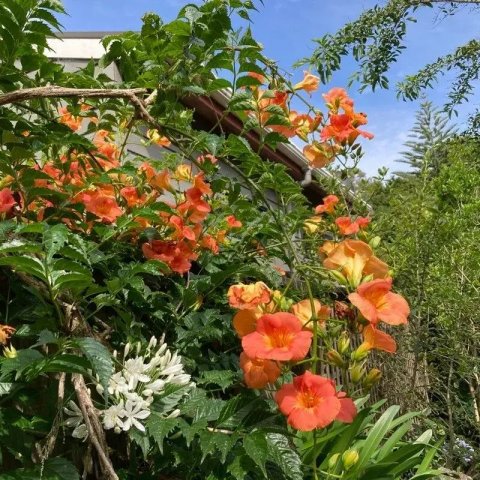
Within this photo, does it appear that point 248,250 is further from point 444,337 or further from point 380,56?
point 380,56

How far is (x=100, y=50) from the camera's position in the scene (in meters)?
5.13

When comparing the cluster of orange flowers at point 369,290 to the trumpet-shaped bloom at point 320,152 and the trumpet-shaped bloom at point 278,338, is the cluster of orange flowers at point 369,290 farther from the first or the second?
the trumpet-shaped bloom at point 320,152

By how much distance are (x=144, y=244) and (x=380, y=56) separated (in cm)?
707

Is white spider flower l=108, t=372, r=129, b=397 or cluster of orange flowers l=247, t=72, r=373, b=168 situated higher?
cluster of orange flowers l=247, t=72, r=373, b=168

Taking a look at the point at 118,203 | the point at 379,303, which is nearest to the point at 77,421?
the point at 379,303

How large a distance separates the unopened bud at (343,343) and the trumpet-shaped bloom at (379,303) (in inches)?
4.2

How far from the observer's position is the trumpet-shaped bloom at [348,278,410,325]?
1.55m

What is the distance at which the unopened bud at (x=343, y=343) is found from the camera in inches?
65.7

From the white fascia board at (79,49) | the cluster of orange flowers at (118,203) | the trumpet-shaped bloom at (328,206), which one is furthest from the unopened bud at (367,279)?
the white fascia board at (79,49)

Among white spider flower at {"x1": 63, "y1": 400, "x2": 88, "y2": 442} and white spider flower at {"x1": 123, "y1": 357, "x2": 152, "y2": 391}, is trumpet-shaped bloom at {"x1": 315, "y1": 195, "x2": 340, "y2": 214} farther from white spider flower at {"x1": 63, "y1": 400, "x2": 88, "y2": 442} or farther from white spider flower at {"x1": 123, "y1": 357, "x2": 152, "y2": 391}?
white spider flower at {"x1": 63, "y1": 400, "x2": 88, "y2": 442}

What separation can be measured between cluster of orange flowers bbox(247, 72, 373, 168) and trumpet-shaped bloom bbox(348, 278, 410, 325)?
0.88 metres

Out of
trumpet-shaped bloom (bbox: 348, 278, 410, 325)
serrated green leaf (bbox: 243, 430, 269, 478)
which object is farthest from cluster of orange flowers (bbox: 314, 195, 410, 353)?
serrated green leaf (bbox: 243, 430, 269, 478)

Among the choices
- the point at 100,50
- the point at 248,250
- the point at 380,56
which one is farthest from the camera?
the point at 380,56

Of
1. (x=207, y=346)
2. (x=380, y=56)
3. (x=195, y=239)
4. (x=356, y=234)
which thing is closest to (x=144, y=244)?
(x=195, y=239)
